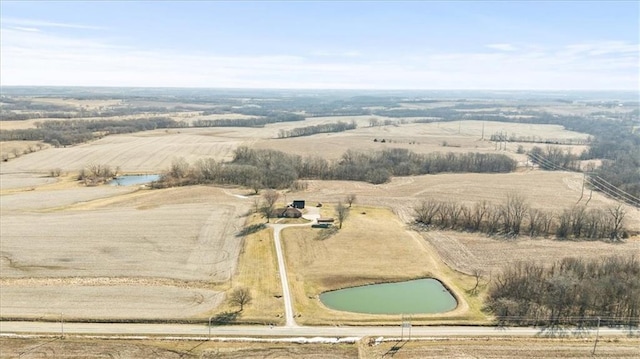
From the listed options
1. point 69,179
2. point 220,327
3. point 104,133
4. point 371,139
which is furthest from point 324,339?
point 104,133

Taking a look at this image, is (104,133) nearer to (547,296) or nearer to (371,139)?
(371,139)

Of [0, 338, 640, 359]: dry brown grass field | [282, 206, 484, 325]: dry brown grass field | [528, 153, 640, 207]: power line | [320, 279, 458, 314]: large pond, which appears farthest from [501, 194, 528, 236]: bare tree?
[0, 338, 640, 359]: dry brown grass field

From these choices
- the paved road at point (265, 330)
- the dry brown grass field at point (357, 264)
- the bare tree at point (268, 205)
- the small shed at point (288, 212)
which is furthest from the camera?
the small shed at point (288, 212)

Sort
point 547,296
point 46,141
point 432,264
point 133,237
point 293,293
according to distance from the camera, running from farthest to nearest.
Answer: point 46,141, point 133,237, point 432,264, point 293,293, point 547,296

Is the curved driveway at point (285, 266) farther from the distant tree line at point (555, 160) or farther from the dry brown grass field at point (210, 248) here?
the distant tree line at point (555, 160)

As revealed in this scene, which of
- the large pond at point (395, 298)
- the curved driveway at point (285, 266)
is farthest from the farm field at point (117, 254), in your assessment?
the large pond at point (395, 298)

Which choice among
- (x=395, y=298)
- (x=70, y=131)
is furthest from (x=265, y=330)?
(x=70, y=131)
